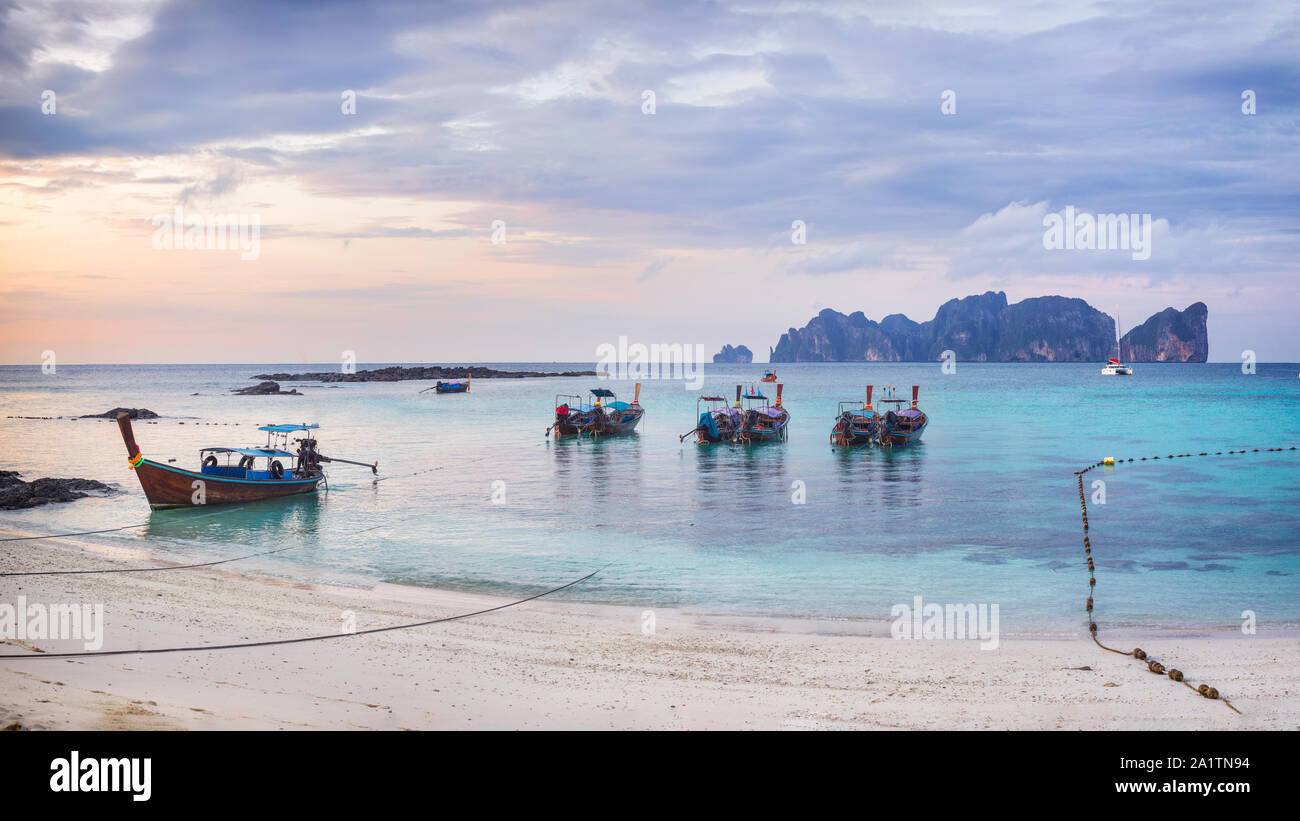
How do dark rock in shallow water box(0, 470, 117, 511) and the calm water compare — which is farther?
dark rock in shallow water box(0, 470, 117, 511)

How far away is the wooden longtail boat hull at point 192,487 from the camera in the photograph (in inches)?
1046

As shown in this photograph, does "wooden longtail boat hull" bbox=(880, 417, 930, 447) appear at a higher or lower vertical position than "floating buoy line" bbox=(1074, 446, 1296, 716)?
higher

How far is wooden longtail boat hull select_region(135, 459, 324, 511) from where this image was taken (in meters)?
26.6

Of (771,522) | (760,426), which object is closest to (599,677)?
(771,522)

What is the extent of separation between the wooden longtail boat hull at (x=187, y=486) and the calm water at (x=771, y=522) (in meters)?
0.56

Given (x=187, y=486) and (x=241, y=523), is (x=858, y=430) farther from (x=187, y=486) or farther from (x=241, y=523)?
(x=187, y=486)

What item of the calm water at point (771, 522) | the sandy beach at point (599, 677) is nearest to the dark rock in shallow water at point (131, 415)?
the calm water at point (771, 522)

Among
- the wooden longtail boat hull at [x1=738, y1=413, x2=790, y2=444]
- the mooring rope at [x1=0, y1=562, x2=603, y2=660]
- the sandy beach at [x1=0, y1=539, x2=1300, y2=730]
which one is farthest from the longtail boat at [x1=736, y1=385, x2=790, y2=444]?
the mooring rope at [x1=0, y1=562, x2=603, y2=660]

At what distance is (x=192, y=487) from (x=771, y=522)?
1880 cm

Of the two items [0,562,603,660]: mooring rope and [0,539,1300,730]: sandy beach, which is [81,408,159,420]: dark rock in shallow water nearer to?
[0,539,1300,730]: sandy beach

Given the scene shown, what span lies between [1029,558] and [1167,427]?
171 feet

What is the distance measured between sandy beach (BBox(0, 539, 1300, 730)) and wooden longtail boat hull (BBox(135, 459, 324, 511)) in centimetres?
1168

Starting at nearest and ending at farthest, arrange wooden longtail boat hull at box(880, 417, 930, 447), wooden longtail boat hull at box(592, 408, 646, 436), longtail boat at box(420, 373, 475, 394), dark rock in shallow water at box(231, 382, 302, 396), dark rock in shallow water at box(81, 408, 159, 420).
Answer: wooden longtail boat hull at box(880, 417, 930, 447)
wooden longtail boat hull at box(592, 408, 646, 436)
dark rock in shallow water at box(81, 408, 159, 420)
dark rock in shallow water at box(231, 382, 302, 396)
longtail boat at box(420, 373, 475, 394)

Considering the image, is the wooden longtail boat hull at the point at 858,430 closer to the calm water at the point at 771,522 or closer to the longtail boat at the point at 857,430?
the longtail boat at the point at 857,430
